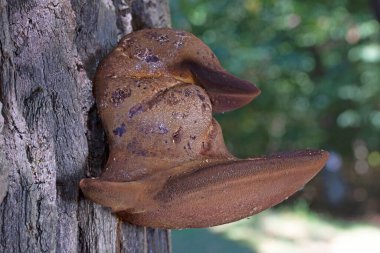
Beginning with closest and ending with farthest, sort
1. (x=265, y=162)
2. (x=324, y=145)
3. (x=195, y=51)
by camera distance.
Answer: (x=265, y=162), (x=195, y=51), (x=324, y=145)

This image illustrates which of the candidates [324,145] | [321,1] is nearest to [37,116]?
[321,1]

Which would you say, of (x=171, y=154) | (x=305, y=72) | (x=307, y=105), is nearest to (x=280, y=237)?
(x=305, y=72)

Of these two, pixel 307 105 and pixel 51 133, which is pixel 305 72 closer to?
pixel 307 105

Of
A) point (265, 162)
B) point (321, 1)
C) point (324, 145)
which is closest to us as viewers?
point (265, 162)

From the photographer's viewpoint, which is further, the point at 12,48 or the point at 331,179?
the point at 331,179

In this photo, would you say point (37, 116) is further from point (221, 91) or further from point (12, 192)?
point (221, 91)

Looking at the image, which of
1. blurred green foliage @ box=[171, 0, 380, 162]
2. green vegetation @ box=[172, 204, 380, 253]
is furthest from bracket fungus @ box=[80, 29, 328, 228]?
green vegetation @ box=[172, 204, 380, 253]
